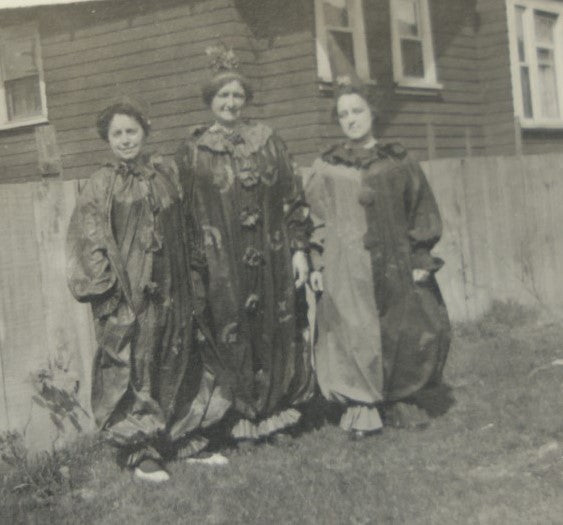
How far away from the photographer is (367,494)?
4176mm

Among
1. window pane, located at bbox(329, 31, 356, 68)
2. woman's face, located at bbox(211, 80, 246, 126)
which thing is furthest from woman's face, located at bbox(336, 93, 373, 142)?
window pane, located at bbox(329, 31, 356, 68)

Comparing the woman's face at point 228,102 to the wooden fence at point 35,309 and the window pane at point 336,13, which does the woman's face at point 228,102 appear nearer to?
the wooden fence at point 35,309

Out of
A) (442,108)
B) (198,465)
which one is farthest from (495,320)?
(442,108)

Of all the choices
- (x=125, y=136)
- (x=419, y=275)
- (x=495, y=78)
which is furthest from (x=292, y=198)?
(x=495, y=78)

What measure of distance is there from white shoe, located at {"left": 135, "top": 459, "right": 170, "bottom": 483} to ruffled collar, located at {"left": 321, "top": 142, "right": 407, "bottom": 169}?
196 cm

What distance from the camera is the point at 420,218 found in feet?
16.9

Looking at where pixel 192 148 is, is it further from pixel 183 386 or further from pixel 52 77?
pixel 52 77

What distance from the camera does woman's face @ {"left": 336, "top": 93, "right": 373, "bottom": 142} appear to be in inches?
197

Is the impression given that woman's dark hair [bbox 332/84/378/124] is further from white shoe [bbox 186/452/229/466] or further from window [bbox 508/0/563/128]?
window [bbox 508/0/563/128]

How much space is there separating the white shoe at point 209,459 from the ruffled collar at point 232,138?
164 centimetres

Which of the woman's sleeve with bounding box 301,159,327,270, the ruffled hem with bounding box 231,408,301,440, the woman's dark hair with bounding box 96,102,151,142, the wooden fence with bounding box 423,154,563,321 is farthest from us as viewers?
the wooden fence with bounding box 423,154,563,321

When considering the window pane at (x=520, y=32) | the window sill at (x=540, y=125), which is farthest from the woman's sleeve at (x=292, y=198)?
the window pane at (x=520, y=32)

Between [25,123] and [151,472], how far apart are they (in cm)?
914

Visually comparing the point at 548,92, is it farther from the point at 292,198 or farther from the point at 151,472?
the point at 151,472
